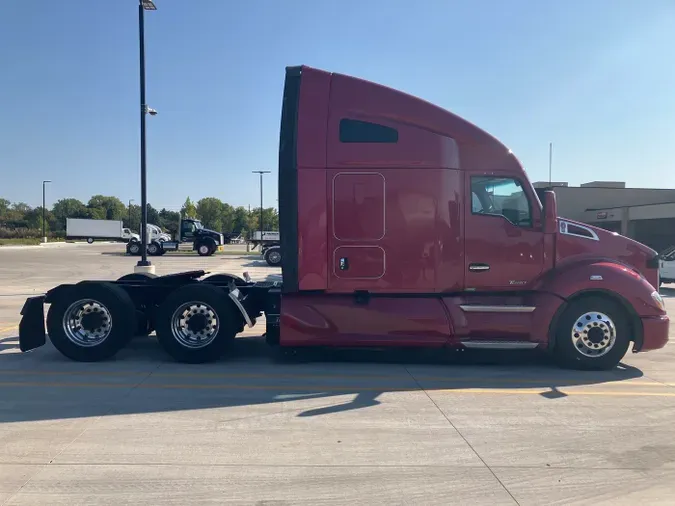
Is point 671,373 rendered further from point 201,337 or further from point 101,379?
point 101,379

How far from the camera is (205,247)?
132ft

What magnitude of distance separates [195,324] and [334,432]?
334cm

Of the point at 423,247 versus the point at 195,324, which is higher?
the point at 423,247

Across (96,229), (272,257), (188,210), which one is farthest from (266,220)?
(272,257)

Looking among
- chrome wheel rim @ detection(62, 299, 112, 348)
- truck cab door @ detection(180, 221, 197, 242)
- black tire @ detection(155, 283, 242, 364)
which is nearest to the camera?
black tire @ detection(155, 283, 242, 364)

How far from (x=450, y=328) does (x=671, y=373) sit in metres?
3.16

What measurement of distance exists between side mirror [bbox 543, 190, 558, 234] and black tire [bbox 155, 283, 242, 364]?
14.6ft

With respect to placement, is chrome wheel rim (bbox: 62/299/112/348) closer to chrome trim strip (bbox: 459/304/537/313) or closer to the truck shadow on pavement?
the truck shadow on pavement

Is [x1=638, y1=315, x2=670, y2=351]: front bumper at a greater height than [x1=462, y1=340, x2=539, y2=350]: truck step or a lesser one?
greater

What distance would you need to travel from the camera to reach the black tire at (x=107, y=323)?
7332 mm

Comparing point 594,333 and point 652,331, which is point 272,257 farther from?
point 652,331

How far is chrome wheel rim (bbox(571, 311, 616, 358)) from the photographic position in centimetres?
696

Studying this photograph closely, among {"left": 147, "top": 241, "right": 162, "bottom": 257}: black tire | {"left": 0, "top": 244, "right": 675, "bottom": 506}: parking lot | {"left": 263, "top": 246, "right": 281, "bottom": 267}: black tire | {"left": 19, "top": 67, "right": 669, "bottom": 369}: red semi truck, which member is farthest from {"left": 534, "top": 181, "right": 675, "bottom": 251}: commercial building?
{"left": 0, "top": 244, "right": 675, "bottom": 506}: parking lot

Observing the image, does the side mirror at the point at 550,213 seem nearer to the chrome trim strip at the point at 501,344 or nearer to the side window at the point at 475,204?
the side window at the point at 475,204
